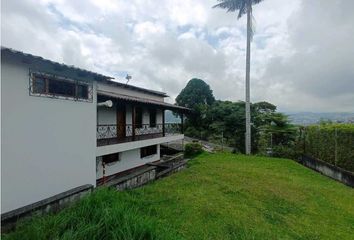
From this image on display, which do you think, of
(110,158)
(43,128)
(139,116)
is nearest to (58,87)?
(43,128)

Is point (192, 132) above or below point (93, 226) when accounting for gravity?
above

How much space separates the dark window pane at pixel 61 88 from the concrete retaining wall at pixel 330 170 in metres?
11.8

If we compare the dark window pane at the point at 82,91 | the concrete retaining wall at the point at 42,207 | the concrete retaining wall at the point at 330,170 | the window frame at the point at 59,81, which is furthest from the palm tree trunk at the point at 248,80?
the concrete retaining wall at the point at 42,207

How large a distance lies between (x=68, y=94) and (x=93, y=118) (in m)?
1.29

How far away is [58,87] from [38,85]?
2.44 feet

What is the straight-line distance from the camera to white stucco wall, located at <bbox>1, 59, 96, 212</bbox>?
614 cm

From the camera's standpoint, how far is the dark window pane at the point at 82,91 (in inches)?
329

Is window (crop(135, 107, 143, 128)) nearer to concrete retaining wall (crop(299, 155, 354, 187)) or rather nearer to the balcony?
the balcony

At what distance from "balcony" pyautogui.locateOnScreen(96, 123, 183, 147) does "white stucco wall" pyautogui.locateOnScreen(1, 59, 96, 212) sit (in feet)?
7.86

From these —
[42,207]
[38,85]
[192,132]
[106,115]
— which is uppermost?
[38,85]

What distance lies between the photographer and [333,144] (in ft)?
47.6

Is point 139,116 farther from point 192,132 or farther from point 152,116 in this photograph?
point 192,132

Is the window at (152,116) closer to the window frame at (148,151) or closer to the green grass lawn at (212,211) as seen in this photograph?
the window frame at (148,151)

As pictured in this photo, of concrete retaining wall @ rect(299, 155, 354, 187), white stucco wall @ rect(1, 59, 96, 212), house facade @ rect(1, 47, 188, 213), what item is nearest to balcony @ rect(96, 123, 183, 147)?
house facade @ rect(1, 47, 188, 213)
